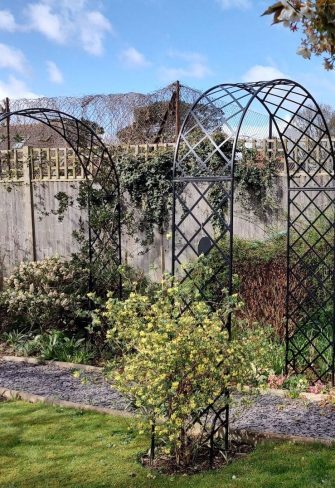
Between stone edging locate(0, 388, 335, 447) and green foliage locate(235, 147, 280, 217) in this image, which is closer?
stone edging locate(0, 388, 335, 447)

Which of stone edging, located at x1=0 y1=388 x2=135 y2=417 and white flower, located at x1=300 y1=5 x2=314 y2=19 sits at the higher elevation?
white flower, located at x1=300 y1=5 x2=314 y2=19

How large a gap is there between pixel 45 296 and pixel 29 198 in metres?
2.98

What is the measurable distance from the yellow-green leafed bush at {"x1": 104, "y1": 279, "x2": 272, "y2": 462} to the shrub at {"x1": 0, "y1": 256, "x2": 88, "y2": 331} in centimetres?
320

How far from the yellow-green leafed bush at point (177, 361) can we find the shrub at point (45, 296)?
10.5 feet

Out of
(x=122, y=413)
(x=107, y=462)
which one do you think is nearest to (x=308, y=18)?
(x=107, y=462)

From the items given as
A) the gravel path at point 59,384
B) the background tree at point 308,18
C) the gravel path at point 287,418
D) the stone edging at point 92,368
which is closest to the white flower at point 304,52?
the background tree at point 308,18

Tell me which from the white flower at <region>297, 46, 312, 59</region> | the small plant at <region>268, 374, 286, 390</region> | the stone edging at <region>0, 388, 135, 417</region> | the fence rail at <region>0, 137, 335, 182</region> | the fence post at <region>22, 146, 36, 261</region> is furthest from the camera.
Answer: the fence post at <region>22, 146, 36, 261</region>

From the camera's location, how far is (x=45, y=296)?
6.86 metres

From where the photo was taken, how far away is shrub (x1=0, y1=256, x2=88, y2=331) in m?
6.88

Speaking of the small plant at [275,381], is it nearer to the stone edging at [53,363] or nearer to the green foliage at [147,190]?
the stone edging at [53,363]

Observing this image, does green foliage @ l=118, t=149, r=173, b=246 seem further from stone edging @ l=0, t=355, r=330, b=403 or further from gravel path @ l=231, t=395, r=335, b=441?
gravel path @ l=231, t=395, r=335, b=441

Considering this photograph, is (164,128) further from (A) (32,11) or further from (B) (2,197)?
(A) (32,11)

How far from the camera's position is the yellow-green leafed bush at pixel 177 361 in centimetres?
341

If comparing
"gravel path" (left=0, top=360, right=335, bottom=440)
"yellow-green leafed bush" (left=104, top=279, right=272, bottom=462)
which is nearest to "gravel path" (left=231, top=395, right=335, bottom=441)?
"gravel path" (left=0, top=360, right=335, bottom=440)
